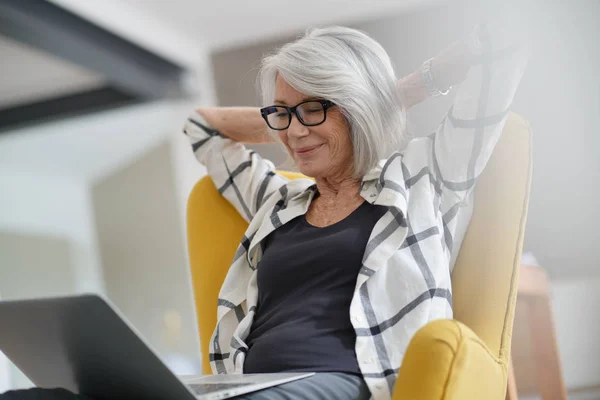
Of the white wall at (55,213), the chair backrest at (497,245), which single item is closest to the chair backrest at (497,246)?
the chair backrest at (497,245)

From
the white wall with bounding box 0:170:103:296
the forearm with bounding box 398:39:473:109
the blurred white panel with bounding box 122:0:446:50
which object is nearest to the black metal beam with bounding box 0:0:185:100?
the blurred white panel with bounding box 122:0:446:50

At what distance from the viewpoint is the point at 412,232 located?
4.16 feet

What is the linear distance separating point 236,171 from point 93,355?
729mm

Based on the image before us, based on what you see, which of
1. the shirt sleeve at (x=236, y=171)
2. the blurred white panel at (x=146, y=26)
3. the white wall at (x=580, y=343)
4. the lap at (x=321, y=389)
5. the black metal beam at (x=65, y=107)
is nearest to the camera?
the lap at (x=321, y=389)

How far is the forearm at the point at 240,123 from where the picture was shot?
5.47 feet

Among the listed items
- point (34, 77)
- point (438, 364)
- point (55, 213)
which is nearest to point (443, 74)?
point (438, 364)

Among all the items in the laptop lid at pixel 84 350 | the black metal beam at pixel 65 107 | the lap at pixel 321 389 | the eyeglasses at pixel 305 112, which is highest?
the black metal beam at pixel 65 107

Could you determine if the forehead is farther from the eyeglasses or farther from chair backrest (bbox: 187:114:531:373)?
chair backrest (bbox: 187:114:531:373)

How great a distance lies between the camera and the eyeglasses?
4.53 feet

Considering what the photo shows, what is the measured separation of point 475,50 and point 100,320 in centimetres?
82

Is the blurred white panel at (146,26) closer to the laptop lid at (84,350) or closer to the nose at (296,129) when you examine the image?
the nose at (296,129)

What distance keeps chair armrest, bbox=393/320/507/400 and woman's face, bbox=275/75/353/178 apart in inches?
20.7

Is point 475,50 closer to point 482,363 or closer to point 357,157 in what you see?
point 357,157

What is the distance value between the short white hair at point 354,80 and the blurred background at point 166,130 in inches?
48.1
